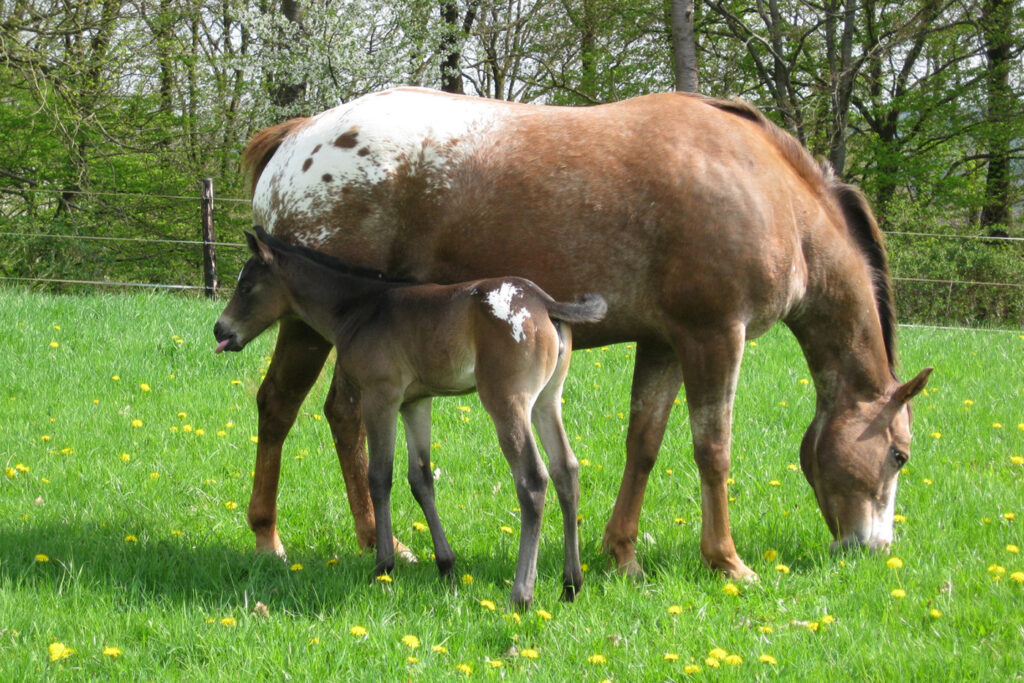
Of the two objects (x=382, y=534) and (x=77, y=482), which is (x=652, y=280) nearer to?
(x=382, y=534)

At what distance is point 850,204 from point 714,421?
1421 mm

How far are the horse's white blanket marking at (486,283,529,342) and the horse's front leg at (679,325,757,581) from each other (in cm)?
93

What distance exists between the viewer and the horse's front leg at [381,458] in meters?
4.09

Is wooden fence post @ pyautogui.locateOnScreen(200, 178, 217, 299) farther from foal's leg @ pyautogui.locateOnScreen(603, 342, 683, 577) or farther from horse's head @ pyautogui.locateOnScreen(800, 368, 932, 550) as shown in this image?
horse's head @ pyautogui.locateOnScreen(800, 368, 932, 550)

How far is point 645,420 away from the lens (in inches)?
190

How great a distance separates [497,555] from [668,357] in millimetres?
1315

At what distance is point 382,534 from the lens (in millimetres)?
4176

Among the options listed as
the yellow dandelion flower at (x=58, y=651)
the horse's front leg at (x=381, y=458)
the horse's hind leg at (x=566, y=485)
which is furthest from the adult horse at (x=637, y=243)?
the yellow dandelion flower at (x=58, y=651)

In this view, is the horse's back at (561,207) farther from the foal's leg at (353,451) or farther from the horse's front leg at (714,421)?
the foal's leg at (353,451)

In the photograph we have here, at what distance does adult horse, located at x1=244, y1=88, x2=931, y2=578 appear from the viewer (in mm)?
4250

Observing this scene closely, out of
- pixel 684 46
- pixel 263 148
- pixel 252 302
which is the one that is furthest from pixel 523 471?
pixel 684 46

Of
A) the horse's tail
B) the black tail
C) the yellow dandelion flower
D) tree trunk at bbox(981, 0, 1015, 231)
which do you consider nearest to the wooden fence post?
the horse's tail

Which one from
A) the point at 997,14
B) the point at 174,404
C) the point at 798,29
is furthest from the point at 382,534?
the point at 997,14

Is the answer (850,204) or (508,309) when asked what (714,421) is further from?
(850,204)
